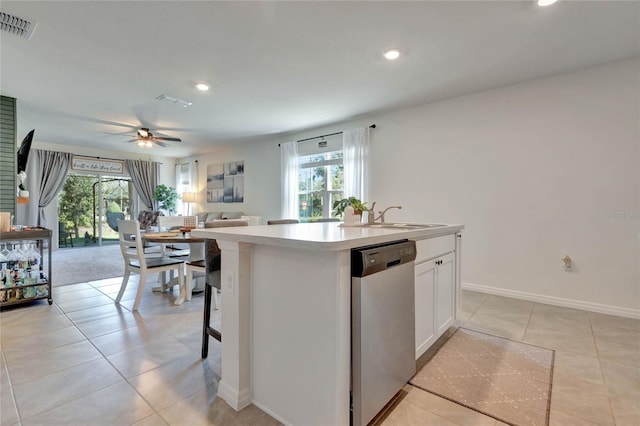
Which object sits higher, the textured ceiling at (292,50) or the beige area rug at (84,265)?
the textured ceiling at (292,50)

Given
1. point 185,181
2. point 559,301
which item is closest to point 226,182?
point 185,181

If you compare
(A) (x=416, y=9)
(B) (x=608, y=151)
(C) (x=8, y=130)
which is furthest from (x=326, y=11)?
A: (C) (x=8, y=130)

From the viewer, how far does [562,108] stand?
3.08 meters

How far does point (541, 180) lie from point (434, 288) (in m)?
2.19

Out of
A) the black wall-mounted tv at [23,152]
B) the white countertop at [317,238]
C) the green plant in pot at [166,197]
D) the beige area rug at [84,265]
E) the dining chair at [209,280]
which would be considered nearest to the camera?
the white countertop at [317,238]

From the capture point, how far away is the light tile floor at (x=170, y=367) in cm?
145

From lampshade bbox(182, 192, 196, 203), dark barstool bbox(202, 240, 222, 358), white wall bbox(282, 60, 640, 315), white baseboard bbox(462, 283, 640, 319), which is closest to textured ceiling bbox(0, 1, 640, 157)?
white wall bbox(282, 60, 640, 315)

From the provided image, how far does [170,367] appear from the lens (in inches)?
74.2

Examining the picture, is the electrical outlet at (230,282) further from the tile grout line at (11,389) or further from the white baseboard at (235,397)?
the tile grout line at (11,389)

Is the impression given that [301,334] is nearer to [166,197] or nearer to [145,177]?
[166,197]

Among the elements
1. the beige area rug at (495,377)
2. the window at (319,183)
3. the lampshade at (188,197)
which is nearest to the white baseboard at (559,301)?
the beige area rug at (495,377)

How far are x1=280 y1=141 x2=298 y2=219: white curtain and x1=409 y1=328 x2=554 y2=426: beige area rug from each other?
384cm

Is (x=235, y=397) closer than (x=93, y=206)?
Yes

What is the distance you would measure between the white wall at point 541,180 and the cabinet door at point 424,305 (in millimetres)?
2004
